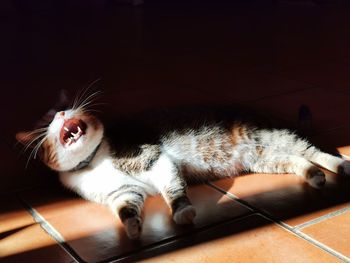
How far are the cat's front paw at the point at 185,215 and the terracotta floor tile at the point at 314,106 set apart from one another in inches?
29.2

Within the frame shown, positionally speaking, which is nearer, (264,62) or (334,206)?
(334,206)

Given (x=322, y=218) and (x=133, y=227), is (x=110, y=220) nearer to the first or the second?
(x=133, y=227)

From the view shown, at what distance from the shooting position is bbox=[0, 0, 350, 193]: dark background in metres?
2.53

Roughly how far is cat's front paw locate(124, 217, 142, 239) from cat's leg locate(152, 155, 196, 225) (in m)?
0.11

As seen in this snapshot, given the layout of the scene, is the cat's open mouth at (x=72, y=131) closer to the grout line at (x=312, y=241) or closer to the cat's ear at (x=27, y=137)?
the cat's ear at (x=27, y=137)

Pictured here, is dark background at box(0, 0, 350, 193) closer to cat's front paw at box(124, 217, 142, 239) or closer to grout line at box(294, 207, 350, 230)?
cat's front paw at box(124, 217, 142, 239)

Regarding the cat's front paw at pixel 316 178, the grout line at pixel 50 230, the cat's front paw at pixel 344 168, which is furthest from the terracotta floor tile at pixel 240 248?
the cat's front paw at pixel 344 168

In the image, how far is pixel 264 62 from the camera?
313 cm

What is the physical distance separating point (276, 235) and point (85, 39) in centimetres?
282

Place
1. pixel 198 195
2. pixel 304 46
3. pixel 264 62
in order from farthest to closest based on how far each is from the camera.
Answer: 1. pixel 304 46
2. pixel 264 62
3. pixel 198 195

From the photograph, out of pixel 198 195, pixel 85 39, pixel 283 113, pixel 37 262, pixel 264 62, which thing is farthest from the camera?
pixel 85 39

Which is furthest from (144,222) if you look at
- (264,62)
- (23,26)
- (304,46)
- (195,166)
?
(23,26)

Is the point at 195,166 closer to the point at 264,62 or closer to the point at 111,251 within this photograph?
the point at 111,251

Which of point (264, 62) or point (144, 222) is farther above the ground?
point (264, 62)
